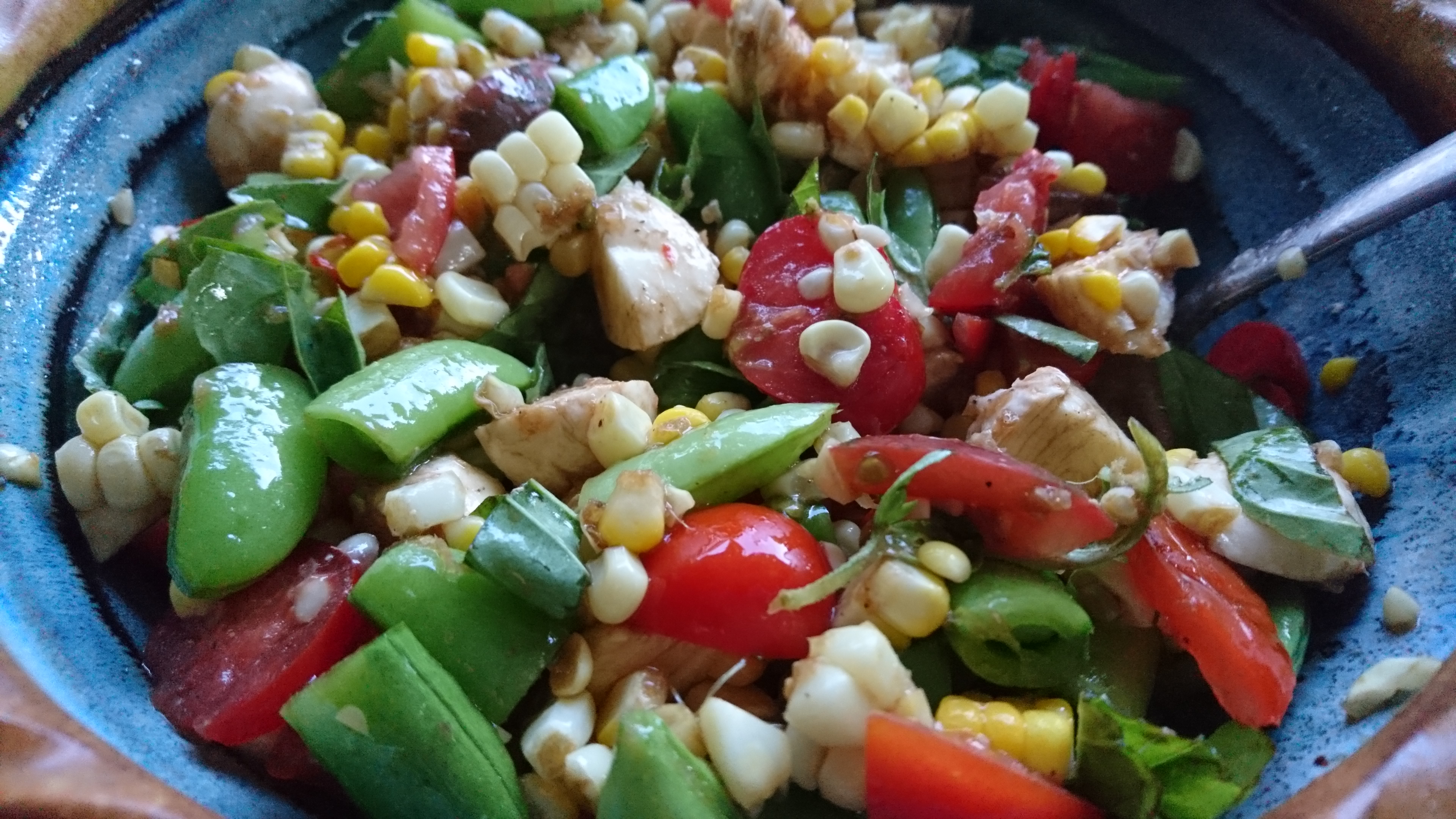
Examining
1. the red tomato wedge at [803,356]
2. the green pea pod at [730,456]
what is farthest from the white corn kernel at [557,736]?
the red tomato wedge at [803,356]

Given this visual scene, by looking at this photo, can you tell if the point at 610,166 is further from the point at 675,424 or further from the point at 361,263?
the point at 675,424

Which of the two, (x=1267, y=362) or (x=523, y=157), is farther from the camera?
(x=1267, y=362)

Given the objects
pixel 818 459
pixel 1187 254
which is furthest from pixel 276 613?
pixel 1187 254

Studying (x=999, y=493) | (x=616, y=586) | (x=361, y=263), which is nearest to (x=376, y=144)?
(x=361, y=263)

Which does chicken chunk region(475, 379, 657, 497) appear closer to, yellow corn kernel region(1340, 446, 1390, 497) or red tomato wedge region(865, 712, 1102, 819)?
red tomato wedge region(865, 712, 1102, 819)

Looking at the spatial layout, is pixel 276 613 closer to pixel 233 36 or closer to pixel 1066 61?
pixel 233 36
